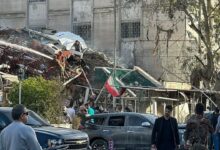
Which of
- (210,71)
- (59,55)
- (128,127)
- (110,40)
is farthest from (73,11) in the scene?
(128,127)

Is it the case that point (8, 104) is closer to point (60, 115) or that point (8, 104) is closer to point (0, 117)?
point (60, 115)

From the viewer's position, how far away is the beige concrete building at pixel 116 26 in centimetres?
3734

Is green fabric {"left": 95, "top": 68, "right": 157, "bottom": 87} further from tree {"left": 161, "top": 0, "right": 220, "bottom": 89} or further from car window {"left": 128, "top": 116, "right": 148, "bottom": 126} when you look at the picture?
car window {"left": 128, "top": 116, "right": 148, "bottom": 126}

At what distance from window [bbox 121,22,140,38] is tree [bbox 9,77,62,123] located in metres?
15.9

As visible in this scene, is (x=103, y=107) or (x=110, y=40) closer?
(x=103, y=107)

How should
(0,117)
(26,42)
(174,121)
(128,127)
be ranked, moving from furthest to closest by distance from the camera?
(26,42), (128,127), (0,117), (174,121)

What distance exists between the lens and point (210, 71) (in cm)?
2619

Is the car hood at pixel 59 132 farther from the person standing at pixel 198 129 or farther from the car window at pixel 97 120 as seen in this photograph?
the car window at pixel 97 120

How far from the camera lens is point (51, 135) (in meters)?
13.9

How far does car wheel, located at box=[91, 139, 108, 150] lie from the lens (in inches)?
778

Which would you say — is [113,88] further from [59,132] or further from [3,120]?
[3,120]

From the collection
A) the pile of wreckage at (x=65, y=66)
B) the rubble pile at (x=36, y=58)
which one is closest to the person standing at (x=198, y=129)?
the pile of wreckage at (x=65, y=66)

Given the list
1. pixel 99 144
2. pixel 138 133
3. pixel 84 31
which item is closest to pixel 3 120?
pixel 138 133

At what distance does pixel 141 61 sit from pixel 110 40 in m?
2.90
